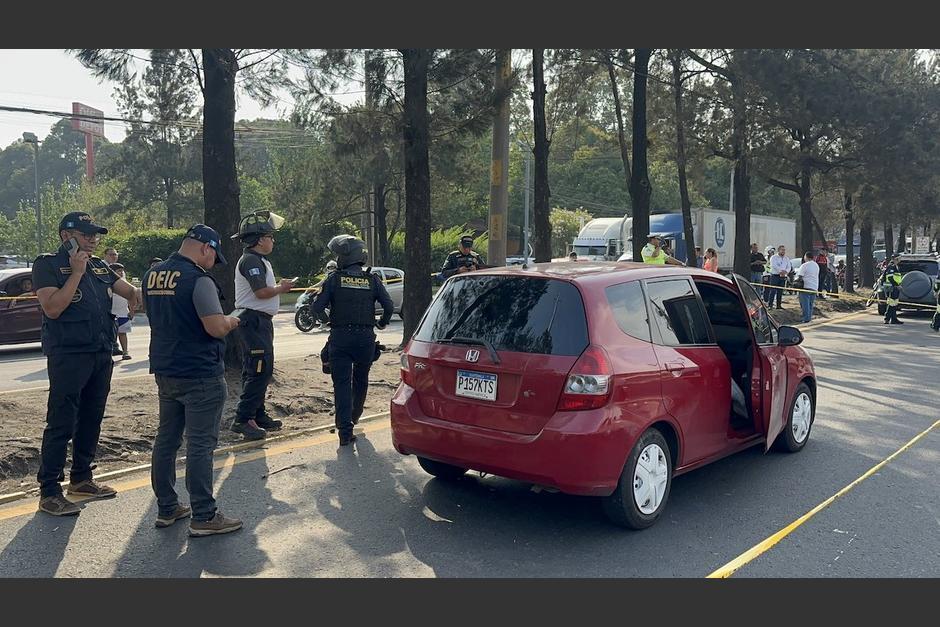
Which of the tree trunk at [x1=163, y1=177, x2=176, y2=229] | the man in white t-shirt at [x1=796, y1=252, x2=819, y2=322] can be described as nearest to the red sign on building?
the tree trunk at [x1=163, y1=177, x2=176, y2=229]

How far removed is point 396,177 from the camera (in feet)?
94.4

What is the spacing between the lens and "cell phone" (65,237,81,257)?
496 cm

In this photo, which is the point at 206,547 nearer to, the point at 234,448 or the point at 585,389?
the point at 234,448

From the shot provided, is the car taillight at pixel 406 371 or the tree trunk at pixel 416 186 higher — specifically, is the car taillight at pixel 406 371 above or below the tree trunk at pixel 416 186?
below

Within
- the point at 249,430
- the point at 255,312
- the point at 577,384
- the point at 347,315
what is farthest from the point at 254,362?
the point at 577,384

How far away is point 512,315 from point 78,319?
8.99 feet

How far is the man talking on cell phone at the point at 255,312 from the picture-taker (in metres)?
6.86

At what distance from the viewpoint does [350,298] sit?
6824 millimetres

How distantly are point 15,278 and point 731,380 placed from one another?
13.4m

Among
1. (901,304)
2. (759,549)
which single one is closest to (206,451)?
(759,549)

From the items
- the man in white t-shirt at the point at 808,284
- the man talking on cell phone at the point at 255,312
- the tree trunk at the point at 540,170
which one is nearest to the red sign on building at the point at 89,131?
the tree trunk at the point at 540,170

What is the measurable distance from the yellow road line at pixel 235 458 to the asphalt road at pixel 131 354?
106 inches

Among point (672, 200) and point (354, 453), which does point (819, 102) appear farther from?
point (672, 200)

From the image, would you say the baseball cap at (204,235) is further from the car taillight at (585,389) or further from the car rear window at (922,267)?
the car rear window at (922,267)
